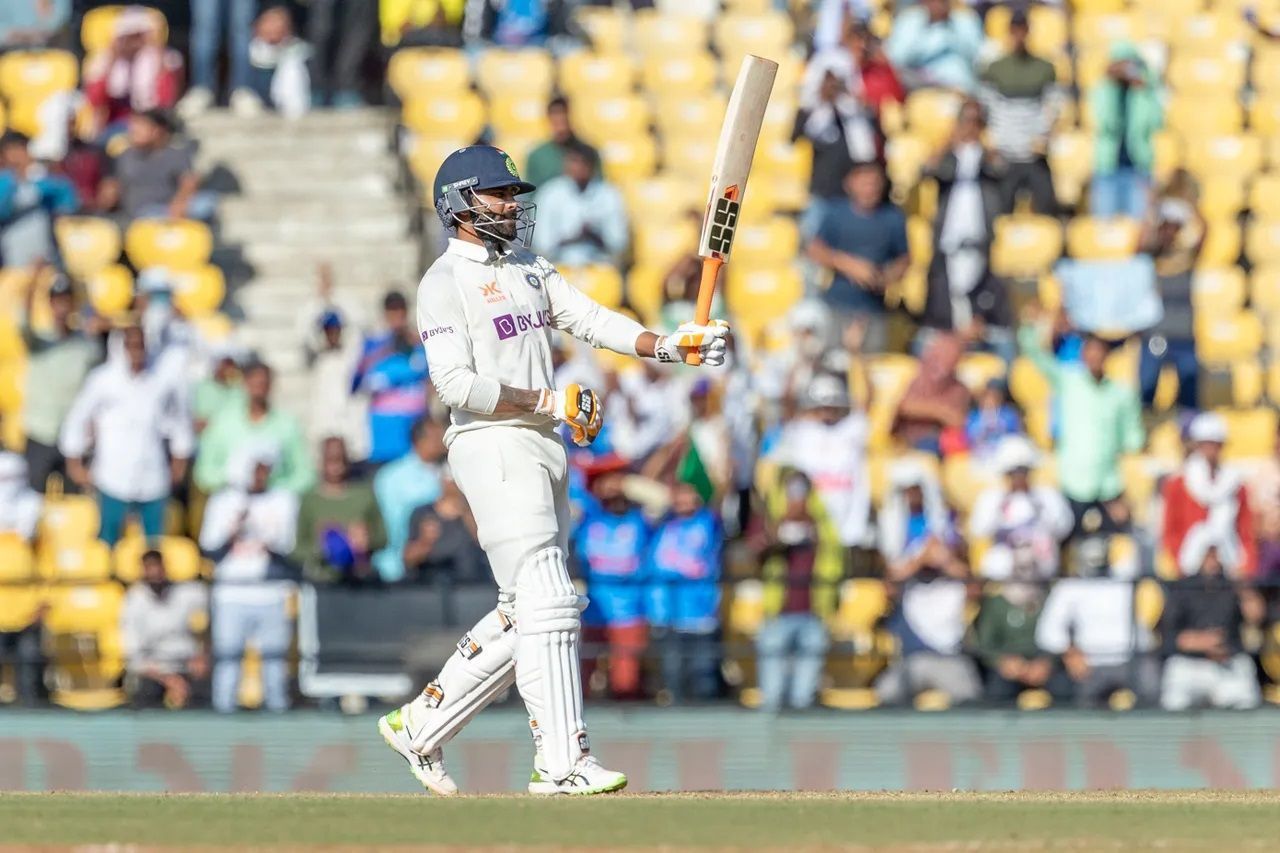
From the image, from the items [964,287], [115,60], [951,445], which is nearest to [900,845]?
[951,445]

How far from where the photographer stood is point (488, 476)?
27.2 feet

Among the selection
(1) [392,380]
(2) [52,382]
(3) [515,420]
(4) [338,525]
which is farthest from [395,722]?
(2) [52,382]

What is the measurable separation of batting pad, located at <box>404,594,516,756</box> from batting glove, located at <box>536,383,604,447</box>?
0.68 m

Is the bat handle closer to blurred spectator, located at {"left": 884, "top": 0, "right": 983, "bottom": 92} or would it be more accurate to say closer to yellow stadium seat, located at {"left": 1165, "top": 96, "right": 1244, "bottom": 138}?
blurred spectator, located at {"left": 884, "top": 0, "right": 983, "bottom": 92}

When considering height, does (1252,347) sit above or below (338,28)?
below

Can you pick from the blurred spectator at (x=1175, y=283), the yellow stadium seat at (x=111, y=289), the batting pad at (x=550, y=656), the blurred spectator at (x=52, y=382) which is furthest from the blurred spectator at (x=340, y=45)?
the batting pad at (x=550, y=656)

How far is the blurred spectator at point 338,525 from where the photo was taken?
1330 cm

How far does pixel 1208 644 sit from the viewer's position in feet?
40.8

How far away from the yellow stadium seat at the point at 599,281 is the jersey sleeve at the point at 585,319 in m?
6.56

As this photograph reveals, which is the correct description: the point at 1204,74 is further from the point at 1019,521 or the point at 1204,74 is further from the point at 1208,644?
the point at 1208,644

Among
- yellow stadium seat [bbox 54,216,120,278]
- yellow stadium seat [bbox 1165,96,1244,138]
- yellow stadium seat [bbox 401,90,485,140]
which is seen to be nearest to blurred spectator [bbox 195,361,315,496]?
yellow stadium seat [bbox 54,216,120,278]

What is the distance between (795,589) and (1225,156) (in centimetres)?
563

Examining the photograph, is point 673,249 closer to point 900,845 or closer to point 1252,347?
point 1252,347

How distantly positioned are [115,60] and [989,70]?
5776 mm
